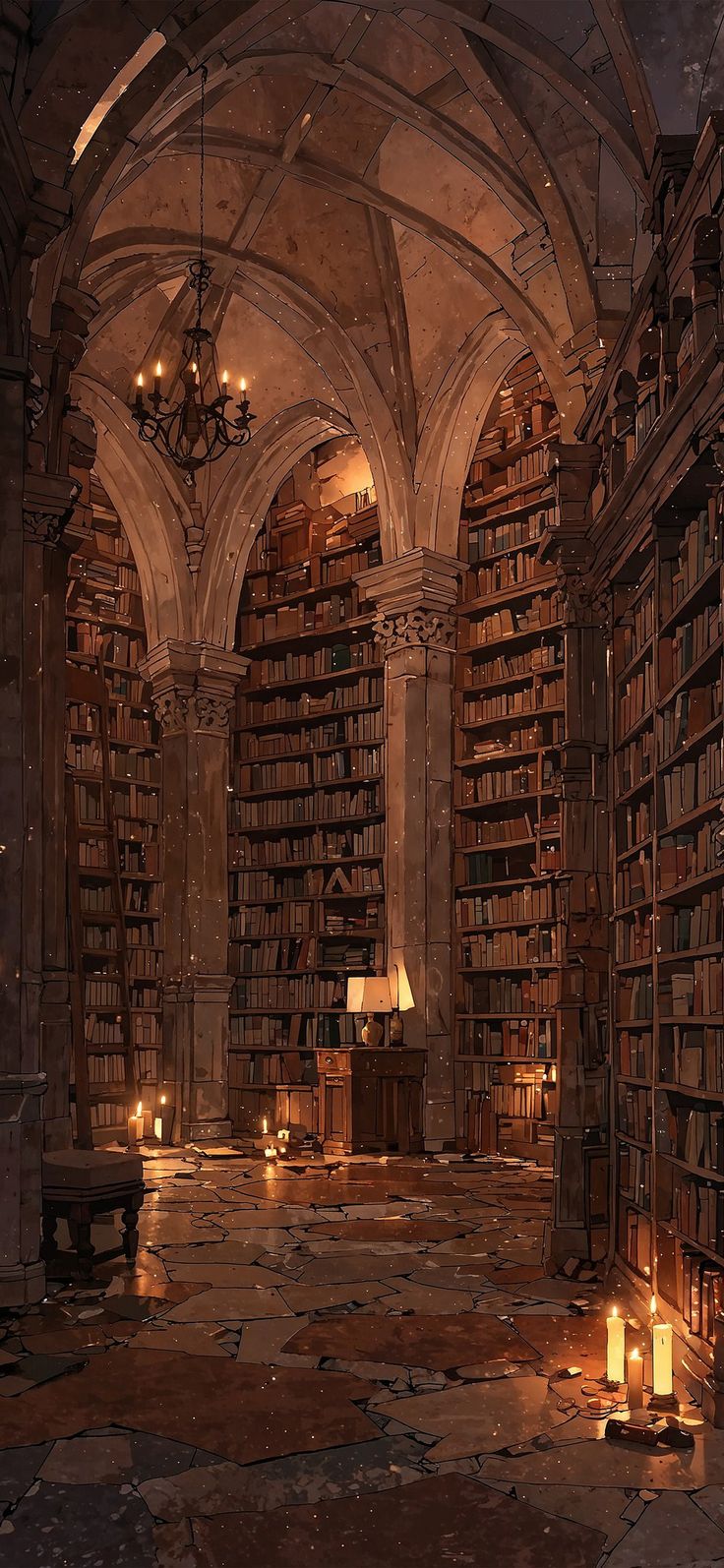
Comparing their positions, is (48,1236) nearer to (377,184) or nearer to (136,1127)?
(136,1127)

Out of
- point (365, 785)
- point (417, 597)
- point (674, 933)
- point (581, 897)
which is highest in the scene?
point (417, 597)

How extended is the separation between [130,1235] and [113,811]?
5.26 metres

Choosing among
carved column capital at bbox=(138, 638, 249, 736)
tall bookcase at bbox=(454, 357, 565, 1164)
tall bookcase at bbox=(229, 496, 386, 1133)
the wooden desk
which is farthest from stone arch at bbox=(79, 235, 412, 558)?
the wooden desk

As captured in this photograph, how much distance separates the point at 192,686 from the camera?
38.1 ft

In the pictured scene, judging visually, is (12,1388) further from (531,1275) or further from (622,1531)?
(531,1275)

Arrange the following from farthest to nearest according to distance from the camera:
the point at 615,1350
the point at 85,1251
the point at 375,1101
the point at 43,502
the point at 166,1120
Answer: the point at 166,1120, the point at 375,1101, the point at 43,502, the point at 85,1251, the point at 615,1350

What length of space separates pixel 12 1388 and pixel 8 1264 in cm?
107

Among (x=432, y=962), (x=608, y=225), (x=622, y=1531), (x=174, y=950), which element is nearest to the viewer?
(x=622, y=1531)

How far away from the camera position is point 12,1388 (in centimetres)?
404

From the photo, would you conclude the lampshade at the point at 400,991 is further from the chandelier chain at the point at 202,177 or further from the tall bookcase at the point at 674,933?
the chandelier chain at the point at 202,177

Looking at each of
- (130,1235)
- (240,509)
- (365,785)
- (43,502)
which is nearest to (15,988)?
(130,1235)

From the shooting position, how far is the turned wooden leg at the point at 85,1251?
5.55m

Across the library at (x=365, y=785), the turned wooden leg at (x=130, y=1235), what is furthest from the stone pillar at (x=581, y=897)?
the turned wooden leg at (x=130, y=1235)

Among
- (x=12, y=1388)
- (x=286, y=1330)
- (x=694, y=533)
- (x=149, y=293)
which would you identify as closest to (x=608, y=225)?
(x=694, y=533)
